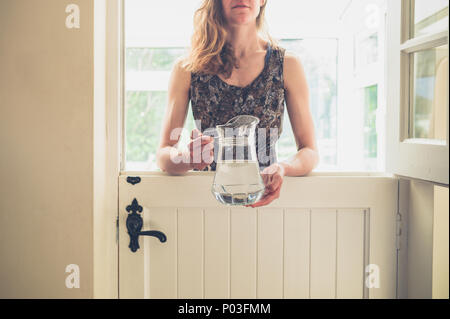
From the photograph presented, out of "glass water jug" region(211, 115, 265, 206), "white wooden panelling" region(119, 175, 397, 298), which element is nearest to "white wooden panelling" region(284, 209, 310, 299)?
"white wooden panelling" region(119, 175, 397, 298)

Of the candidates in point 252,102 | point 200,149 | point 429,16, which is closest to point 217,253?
point 200,149

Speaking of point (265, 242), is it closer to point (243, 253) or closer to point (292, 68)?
point (243, 253)

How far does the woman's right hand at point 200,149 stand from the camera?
91 cm

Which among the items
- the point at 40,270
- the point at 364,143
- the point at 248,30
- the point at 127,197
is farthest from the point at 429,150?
the point at 40,270

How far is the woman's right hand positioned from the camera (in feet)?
2.99

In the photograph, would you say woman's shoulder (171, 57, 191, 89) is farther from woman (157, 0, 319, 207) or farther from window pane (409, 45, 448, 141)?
window pane (409, 45, 448, 141)

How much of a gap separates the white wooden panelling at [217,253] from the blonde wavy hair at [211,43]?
407 mm

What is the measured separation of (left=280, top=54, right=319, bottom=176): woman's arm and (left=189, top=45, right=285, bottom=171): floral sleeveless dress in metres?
0.02

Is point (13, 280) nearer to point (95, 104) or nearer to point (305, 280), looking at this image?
point (95, 104)

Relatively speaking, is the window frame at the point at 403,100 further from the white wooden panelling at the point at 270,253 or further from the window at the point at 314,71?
the white wooden panelling at the point at 270,253

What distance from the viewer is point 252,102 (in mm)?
1049

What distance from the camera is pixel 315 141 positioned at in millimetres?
1076

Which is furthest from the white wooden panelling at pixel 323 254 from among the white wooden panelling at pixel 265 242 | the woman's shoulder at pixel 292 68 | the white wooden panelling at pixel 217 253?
the woman's shoulder at pixel 292 68
